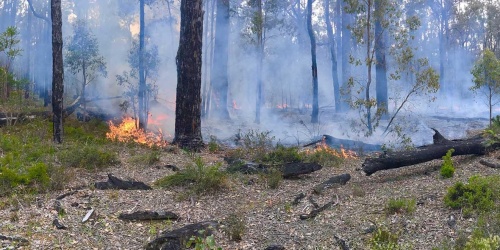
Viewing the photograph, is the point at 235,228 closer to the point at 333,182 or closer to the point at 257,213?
the point at 257,213

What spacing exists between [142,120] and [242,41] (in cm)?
1604

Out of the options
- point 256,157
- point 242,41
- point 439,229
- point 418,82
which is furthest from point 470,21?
point 439,229

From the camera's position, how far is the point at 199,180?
643 cm

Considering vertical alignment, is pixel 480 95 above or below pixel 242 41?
below

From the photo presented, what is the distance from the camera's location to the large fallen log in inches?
278

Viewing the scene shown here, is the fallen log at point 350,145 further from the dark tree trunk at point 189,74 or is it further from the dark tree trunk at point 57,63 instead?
the dark tree trunk at point 57,63

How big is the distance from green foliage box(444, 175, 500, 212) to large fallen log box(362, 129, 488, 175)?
5.77ft

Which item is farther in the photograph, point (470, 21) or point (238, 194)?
point (470, 21)

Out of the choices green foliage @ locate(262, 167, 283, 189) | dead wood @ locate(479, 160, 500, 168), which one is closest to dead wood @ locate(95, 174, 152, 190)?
green foliage @ locate(262, 167, 283, 189)

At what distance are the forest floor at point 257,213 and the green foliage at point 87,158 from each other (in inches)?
8.5

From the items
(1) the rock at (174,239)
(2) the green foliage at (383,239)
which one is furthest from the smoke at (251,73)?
(1) the rock at (174,239)

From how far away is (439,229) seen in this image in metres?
4.74

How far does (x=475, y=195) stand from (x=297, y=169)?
2950mm

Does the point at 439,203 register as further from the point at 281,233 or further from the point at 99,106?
the point at 99,106
